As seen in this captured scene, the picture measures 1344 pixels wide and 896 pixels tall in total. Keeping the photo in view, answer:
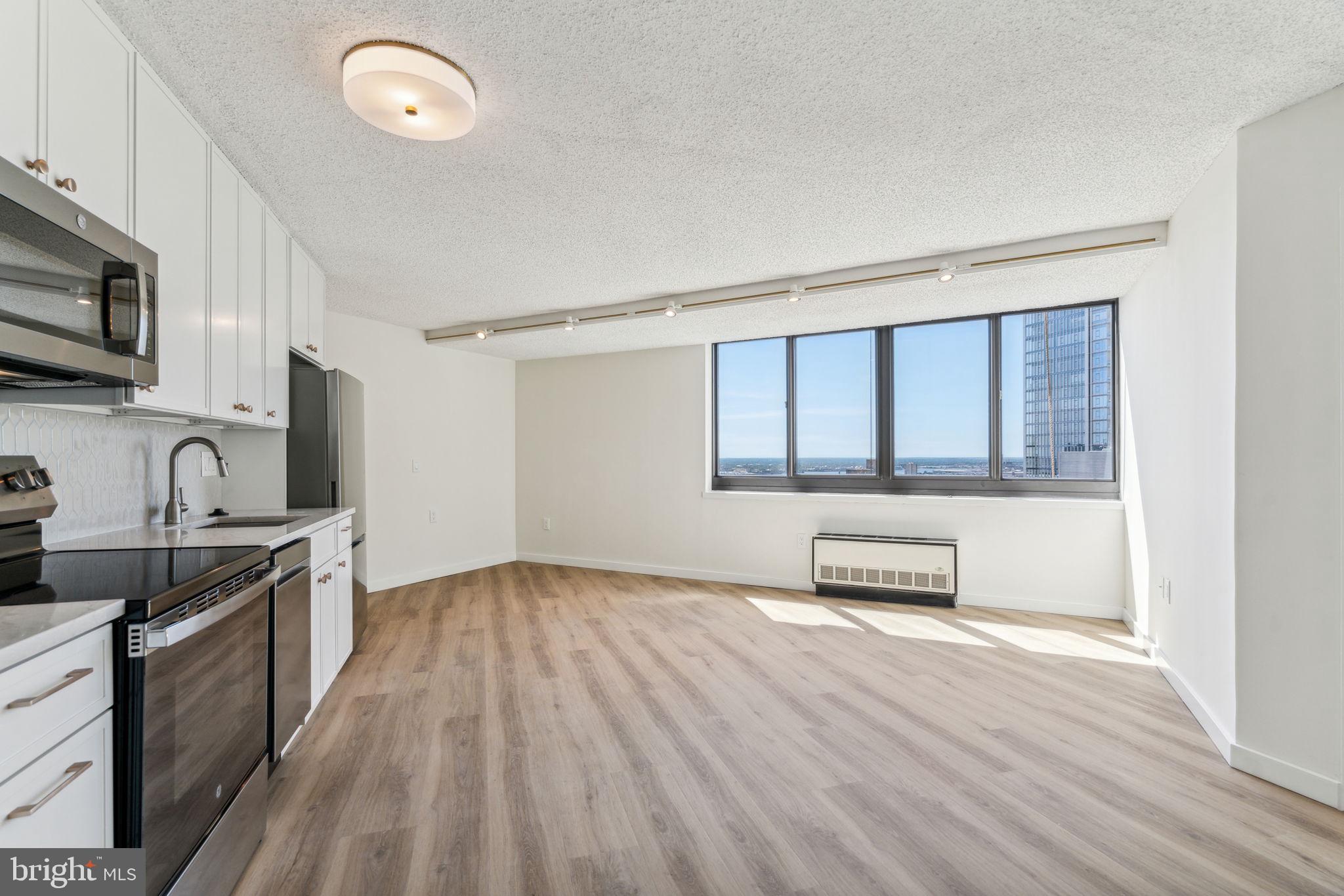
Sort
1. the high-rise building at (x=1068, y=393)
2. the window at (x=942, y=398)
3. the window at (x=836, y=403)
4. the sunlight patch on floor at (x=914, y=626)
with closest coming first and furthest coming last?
the sunlight patch on floor at (x=914, y=626)
the high-rise building at (x=1068, y=393)
the window at (x=942, y=398)
the window at (x=836, y=403)

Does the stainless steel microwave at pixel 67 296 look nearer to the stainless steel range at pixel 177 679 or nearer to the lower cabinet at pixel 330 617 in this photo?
the stainless steel range at pixel 177 679

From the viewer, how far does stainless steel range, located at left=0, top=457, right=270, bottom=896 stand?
126 centimetres

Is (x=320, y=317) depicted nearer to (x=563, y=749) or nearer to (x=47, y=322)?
(x=47, y=322)

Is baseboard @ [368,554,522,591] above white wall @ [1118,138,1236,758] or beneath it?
beneath

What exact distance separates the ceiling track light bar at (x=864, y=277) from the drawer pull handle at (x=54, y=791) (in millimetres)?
3763

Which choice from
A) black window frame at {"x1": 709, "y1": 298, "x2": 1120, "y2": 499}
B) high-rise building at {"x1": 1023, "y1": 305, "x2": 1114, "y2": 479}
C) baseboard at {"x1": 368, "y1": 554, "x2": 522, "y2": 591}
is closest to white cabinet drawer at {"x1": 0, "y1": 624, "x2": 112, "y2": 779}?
baseboard at {"x1": 368, "y1": 554, "x2": 522, "y2": 591}

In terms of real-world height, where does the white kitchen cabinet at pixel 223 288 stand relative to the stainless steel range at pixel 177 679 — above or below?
above

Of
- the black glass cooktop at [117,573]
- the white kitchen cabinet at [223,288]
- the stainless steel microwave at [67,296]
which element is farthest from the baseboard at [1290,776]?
the white kitchen cabinet at [223,288]

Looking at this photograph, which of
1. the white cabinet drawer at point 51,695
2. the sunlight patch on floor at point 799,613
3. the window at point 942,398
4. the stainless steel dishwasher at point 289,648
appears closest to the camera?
the white cabinet drawer at point 51,695

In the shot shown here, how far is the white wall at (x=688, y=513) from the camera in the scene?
14.5 ft

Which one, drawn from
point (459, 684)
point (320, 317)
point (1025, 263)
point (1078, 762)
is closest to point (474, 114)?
point (320, 317)

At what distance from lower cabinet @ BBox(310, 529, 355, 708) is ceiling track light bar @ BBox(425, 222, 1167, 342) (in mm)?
2411

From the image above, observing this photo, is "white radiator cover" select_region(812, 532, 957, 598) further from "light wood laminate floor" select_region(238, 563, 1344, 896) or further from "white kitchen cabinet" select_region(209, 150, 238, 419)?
"white kitchen cabinet" select_region(209, 150, 238, 419)

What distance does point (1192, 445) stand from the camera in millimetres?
2777
